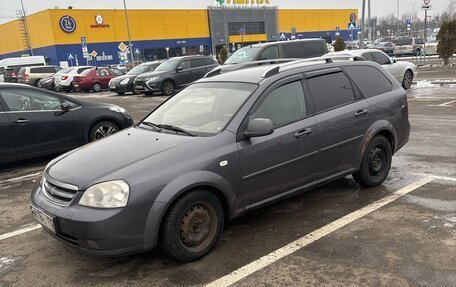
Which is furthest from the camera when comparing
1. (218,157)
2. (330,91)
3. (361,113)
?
(361,113)

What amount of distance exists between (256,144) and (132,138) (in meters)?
1.25

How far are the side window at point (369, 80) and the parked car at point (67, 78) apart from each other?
24.1 meters

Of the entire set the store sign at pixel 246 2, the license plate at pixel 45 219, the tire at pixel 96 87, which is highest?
the store sign at pixel 246 2

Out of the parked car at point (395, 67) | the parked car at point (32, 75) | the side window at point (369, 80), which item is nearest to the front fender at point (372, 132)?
the side window at point (369, 80)

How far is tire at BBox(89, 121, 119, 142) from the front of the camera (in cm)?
823

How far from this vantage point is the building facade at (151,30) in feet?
207

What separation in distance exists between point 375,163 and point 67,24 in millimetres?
65413

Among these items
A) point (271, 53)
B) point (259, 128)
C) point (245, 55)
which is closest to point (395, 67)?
point (271, 53)

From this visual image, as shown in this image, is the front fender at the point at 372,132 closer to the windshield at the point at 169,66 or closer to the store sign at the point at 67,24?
the windshield at the point at 169,66

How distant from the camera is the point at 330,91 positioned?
498cm

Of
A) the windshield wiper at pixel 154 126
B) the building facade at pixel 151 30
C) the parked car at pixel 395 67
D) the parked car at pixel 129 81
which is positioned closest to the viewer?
the windshield wiper at pixel 154 126

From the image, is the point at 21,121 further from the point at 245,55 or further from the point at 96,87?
the point at 96,87

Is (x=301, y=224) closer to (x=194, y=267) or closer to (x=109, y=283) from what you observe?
(x=194, y=267)

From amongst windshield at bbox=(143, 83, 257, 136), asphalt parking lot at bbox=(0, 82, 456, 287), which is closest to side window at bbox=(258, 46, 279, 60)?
asphalt parking lot at bbox=(0, 82, 456, 287)
